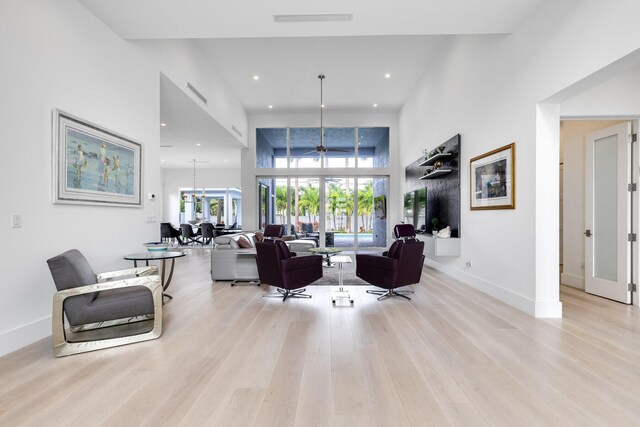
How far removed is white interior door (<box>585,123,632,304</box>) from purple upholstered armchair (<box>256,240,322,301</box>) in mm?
3938

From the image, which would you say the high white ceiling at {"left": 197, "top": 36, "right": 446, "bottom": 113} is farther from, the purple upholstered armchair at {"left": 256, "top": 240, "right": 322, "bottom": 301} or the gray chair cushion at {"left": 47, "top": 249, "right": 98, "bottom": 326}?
the gray chair cushion at {"left": 47, "top": 249, "right": 98, "bottom": 326}

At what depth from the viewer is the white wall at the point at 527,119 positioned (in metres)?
2.77

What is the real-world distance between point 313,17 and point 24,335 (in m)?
4.26

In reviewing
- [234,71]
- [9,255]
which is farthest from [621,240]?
[234,71]

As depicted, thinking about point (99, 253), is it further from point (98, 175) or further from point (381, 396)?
point (381, 396)

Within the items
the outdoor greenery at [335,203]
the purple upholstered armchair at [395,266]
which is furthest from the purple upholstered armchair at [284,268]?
the outdoor greenery at [335,203]

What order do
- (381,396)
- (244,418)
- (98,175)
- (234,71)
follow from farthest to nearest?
(234,71), (98,175), (381,396), (244,418)

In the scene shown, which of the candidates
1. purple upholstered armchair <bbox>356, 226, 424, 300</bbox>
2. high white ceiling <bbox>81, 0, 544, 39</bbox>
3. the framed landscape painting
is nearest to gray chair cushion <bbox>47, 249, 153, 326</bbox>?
the framed landscape painting

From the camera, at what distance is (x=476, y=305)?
386 centimetres

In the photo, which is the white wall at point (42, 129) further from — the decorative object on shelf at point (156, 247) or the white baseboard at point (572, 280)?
the white baseboard at point (572, 280)

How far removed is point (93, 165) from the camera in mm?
3389

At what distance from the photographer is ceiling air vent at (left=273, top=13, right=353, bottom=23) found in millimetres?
3359

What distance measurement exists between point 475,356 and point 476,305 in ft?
5.16

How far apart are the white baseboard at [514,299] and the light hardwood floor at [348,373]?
0.14 m
